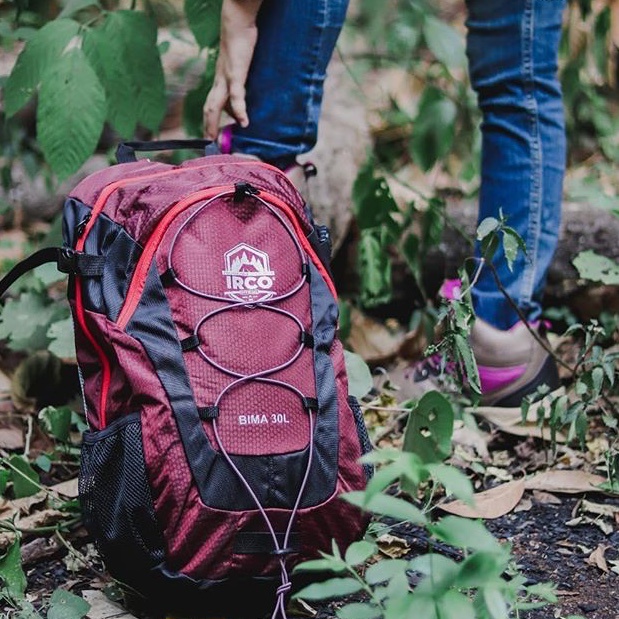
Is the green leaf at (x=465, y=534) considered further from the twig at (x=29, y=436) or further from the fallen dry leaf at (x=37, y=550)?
the twig at (x=29, y=436)

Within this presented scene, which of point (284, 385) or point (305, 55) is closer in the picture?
point (284, 385)

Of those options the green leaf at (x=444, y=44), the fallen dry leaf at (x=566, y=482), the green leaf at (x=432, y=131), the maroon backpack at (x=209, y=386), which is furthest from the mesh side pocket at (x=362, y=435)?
the green leaf at (x=432, y=131)

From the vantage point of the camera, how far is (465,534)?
973mm

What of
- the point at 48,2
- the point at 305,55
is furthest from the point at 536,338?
the point at 48,2

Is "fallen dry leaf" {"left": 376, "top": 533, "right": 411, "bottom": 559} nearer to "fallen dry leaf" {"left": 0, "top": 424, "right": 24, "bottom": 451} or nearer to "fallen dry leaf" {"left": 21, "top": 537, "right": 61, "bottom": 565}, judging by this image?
"fallen dry leaf" {"left": 21, "top": 537, "right": 61, "bottom": 565}

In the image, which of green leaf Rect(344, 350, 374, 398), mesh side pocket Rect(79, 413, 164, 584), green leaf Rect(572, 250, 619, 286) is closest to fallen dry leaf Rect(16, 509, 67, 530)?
mesh side pocket Rect(79, 413, 164, 584)

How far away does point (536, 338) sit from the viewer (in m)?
2.06

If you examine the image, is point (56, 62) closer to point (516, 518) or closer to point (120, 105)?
point (120, 105)

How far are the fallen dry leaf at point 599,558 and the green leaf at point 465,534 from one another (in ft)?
2.41

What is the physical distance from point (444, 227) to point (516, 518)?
114 cm

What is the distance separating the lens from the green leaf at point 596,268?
2.37 m

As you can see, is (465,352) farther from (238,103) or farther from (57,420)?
(57,420)

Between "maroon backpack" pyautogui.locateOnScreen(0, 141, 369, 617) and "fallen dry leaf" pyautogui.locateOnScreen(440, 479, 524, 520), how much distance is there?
0.31 meters

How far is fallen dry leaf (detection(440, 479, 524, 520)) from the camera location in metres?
1.80
